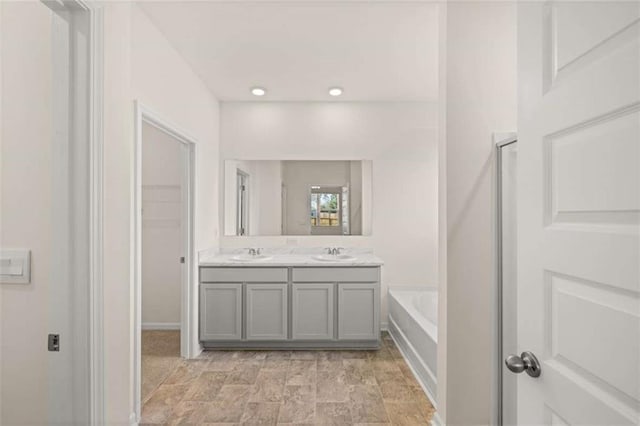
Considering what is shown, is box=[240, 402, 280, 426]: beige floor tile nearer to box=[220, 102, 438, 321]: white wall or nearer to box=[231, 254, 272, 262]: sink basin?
box=[231, 254, 272, 262]: sink basin

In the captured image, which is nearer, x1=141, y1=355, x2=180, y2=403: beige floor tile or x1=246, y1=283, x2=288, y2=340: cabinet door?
x1=141, y1=355, x2=180, y2=403: beige floor tile

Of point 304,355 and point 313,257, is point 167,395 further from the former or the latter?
point 313,257

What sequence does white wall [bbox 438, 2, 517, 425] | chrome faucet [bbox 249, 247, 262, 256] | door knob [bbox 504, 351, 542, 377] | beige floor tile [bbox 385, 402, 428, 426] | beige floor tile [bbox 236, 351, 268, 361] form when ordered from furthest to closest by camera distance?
chrome faucet [bbox 249, 247, 262, 256] < beige floor tile [bbox 236, 351, 268, 361] < beige floor tile [bbox 385, 402, 428, 426] < white wall [bbox 438, 2, 517, 425] < door knob [bbox 504, 351, 542, 377]

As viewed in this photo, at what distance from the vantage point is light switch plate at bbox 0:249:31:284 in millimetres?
1280

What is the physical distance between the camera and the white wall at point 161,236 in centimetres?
431

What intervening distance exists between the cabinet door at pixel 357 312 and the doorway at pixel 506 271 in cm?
165

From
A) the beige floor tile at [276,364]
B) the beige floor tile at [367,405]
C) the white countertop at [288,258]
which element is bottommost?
the beige floor tile at [276,364]

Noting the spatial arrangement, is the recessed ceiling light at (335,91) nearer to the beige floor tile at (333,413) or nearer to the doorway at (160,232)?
the doorway at (160,232)

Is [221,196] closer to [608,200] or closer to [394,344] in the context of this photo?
[394,344]

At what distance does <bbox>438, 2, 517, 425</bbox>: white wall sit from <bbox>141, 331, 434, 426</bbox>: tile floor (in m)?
0.71

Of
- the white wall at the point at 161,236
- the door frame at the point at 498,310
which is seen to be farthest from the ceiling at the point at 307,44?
the door frame at the point at 498,310

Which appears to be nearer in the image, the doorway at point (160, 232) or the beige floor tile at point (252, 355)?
the beige floor tile at point (252, 355)

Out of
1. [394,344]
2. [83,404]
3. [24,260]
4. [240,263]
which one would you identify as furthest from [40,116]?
[394,344]

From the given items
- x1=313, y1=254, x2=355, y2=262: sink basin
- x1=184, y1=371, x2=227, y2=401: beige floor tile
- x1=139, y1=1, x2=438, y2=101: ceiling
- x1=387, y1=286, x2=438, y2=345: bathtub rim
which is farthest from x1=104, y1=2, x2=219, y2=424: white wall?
x1=313, y1=254, x2=355, y2=262: sink basin
